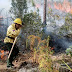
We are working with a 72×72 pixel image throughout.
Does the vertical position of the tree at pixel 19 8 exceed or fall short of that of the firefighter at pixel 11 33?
it exceeds it

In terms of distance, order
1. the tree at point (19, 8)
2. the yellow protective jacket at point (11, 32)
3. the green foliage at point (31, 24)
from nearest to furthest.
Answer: the yellow protective jacket at point (11, 32), the green foliage at point (31, 24), the tree at point (19, 8)

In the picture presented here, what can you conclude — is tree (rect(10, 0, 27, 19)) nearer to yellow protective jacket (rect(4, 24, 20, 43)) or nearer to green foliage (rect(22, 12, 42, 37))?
green foliage (rect(22, 12, 42, 37))

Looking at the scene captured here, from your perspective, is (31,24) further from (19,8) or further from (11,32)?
(11,32)

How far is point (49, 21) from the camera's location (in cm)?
922

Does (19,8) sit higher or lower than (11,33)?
higher

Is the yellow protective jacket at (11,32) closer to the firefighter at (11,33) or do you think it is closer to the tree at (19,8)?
the firefighter at (11,33)

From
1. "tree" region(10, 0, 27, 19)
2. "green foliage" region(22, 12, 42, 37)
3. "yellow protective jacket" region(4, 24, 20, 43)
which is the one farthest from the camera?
"tree" region(10, 0, 27, 19)

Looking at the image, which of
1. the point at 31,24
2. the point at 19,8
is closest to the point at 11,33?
the point at 31,24

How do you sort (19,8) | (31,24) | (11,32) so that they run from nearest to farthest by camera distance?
(11,32) → (31,24) → (19,8)

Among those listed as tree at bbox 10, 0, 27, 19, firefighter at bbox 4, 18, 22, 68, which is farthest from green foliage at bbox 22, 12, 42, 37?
firefighter at bbox 4, 18, 22, 68

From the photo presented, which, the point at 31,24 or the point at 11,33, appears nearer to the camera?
the point at 11,33

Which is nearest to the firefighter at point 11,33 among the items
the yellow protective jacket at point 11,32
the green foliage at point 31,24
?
the yellow protective jacket at point 11,32

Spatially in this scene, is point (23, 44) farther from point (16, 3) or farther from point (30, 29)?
point (16, 3)

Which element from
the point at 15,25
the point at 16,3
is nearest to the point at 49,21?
the point at 16,3
